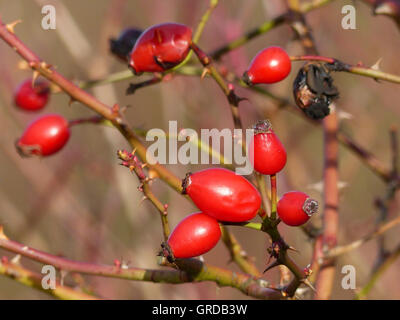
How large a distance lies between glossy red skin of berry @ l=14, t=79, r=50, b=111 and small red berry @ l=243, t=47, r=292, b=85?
3.27 ft

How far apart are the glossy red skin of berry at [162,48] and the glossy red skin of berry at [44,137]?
0.44m

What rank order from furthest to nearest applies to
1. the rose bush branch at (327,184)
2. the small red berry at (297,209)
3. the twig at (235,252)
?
the rose bush branch at (327,184) < the twig at (235,252) < the small red berry at (297,209)

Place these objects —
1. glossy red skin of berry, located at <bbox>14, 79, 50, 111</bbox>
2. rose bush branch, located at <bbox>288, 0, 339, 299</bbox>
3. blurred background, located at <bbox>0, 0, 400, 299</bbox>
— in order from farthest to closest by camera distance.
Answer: blurred background, located at <bbox>0, 0, 400, 299</bbox> < glossy red skin of berry, located at <bbox>14, 79, 50, 111</bbox> < rose bush branch, located at <bbox>288, 0, 339, 299</bbox>

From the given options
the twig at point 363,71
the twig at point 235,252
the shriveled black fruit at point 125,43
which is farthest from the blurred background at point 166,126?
the twig at point 363,71

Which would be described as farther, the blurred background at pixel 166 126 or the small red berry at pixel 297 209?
the blurred background at pixel 166 126

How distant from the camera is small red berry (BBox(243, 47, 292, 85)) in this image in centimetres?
141

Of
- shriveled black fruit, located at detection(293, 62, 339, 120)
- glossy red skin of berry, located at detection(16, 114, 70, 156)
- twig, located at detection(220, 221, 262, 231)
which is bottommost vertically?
twig, located at detection(220, 221, 262, 231)

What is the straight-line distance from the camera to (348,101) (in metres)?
3.59

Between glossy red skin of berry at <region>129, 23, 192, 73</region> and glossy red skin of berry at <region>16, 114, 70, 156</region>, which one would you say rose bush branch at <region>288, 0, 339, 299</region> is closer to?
glossy red skin of berry at <region>129, 23, 192, 73</region>

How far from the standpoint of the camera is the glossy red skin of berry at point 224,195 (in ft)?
3.89

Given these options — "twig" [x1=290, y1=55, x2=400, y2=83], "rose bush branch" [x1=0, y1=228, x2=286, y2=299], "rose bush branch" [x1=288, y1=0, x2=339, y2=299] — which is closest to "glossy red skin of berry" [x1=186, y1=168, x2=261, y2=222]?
"rose bush branch" [x1=0, y1=228, x2=286, y2=299]

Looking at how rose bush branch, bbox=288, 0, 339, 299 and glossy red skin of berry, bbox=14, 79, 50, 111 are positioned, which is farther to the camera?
glossy red skin of berry, bbox=14, 79, 50, 111

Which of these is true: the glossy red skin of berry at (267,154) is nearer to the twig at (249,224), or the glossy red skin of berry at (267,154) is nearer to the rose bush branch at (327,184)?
the twig at (249,224)
